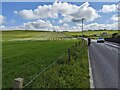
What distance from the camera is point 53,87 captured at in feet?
28.2

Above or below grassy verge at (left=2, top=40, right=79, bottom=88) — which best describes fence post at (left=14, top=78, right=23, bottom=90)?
above

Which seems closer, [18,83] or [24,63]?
[18,83]

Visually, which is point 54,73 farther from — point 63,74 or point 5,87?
point 5,87

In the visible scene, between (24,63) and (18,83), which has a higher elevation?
(18,83)

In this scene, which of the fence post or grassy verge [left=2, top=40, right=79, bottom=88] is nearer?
the fence post

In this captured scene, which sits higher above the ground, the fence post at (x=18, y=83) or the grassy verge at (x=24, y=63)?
the fence post at (x=18, y=83)

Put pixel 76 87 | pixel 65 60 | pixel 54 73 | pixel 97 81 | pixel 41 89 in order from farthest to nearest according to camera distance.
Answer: pixel 65 60 → pixel 54 73 → pixel 97 81 → pixel 76 87 → pixel 41 89

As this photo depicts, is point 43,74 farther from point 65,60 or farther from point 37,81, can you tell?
point 65,60

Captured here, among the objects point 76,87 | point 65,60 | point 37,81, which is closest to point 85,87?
point 76,87

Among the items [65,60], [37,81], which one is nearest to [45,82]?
[37,81]

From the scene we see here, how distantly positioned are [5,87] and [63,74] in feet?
10.3

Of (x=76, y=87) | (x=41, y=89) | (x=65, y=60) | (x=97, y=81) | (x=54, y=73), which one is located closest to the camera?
(x=41, y=89)

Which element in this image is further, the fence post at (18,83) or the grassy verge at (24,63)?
the grassy verge at (24,63)

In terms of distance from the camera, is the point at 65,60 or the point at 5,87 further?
the point at 65,60
